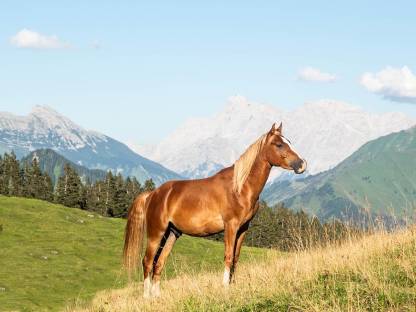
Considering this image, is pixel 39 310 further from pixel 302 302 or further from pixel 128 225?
pixel 302 302

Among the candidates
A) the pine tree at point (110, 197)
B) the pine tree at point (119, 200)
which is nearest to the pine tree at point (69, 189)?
the pine tree at point (110, 197)

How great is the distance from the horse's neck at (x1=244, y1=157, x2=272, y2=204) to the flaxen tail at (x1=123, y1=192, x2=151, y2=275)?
349 cm

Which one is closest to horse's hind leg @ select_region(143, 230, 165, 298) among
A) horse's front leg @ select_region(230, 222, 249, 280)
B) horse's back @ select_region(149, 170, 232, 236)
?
horse's back @ select_region(149, 170, 232, 236)

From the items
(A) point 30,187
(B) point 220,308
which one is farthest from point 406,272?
(A) point 30,187

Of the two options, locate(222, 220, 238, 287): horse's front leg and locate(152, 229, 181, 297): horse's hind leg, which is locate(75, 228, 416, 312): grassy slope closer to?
locate(222, 220, 238, 287): horse's front leg

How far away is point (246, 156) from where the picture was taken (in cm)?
1452

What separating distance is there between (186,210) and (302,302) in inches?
231

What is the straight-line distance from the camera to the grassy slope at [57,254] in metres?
52.4

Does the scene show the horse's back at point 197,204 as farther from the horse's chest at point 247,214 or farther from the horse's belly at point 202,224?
the horse's chest at point 247,214

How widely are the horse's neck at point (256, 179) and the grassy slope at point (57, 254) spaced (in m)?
21.3

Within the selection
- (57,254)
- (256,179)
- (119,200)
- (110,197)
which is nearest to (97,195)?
(110,197)

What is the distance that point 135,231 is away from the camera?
53.5ft

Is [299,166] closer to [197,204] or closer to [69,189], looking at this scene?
[197,204]

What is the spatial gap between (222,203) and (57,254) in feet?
200
